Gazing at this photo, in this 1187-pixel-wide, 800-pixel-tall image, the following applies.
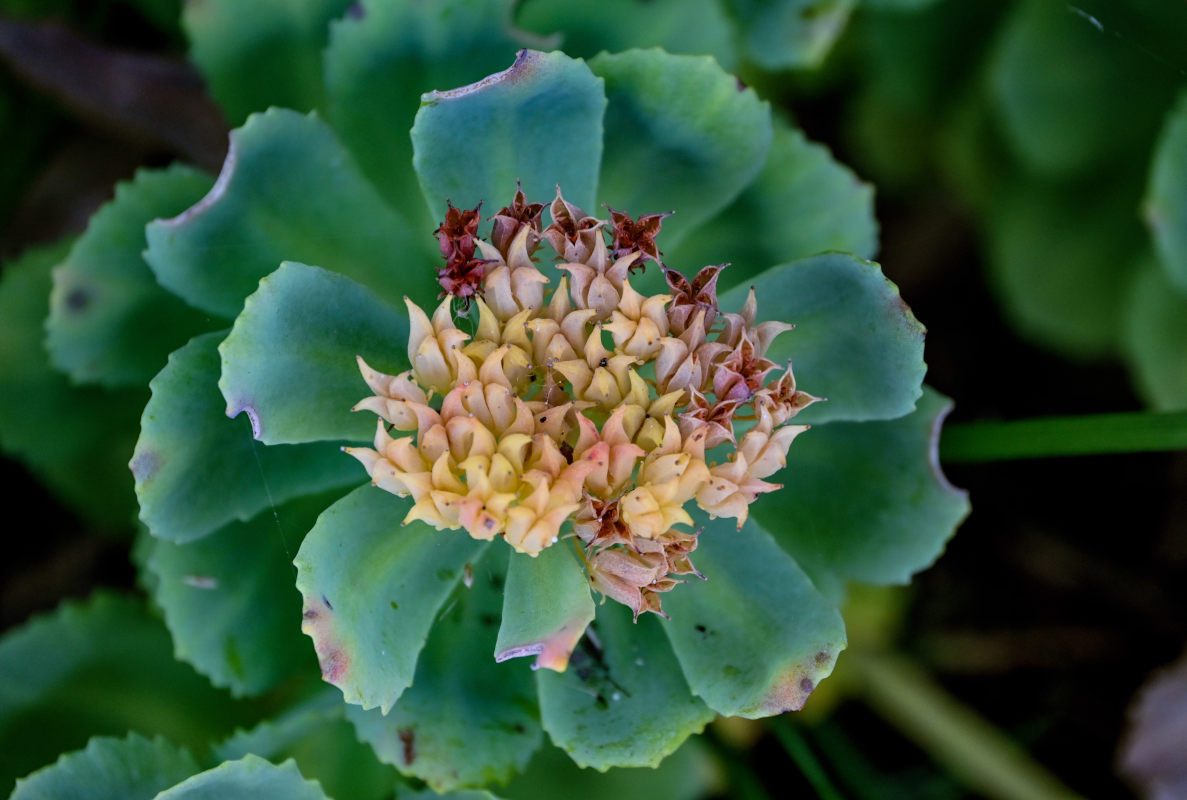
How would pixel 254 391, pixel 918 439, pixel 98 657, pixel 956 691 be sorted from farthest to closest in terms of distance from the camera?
pixel 956 691, pixel 98 657, pixel 918 439, pixel 254 391

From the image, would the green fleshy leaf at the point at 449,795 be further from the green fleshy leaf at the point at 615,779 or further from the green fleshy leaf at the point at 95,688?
the green fleshy leaf at the point at 95,688

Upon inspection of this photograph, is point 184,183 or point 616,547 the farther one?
point 184,183

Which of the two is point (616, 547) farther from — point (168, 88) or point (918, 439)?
point (168, 88)

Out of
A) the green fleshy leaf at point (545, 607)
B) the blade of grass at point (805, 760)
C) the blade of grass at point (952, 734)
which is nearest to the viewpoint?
the green fleshy leaf at point (545, 607)

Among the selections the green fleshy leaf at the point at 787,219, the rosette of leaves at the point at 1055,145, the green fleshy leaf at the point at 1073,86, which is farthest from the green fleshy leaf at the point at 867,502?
the green fleshy leaf at the point at 1073,86

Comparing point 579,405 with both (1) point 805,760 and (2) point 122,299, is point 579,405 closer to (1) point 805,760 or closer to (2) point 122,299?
(2) point 122,299

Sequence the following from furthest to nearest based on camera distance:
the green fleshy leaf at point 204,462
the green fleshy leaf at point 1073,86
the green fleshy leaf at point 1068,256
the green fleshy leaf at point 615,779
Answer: the green fleshy leaf at point 1068,256 < the green fleshy leaf at point 1073,86 < the green fleshy leaf at point 615,779 < the green fleshy leaf at point 204,462

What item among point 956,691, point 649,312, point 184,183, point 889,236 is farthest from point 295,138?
point 956,691
